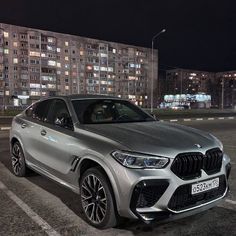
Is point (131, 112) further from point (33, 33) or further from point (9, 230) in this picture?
point (33, 33)

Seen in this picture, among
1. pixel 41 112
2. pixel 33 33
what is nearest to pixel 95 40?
pixel 33 33

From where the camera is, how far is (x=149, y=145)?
3824 millimetres

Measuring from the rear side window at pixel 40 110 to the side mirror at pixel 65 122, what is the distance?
2.07 feet

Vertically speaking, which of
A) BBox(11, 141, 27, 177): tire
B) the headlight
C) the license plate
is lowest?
BBox(11, 141, 27, 177): tire

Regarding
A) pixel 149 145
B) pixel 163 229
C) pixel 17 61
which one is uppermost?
pixel 17 61

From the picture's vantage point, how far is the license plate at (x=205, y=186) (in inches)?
150

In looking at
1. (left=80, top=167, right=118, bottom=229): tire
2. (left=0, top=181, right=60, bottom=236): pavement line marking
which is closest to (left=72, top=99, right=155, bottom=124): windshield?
(left=80, top=167, right=118, bottom=229): tire

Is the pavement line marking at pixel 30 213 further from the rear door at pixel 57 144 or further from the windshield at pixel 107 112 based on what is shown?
the windshield at pixel 107 112

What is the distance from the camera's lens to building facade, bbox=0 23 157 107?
95125mm

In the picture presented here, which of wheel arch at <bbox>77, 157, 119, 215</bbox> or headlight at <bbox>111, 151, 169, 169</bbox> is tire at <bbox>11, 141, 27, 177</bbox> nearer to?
wheel arch at <bbox>77, 157, 119, 215</bbox>

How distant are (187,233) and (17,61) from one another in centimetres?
9956

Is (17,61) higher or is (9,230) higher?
(17,61)

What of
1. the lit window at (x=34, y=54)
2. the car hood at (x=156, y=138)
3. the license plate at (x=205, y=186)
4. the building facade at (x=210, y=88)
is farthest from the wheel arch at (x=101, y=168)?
the lit window at (x=34, y=54)

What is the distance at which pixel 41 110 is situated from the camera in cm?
604
